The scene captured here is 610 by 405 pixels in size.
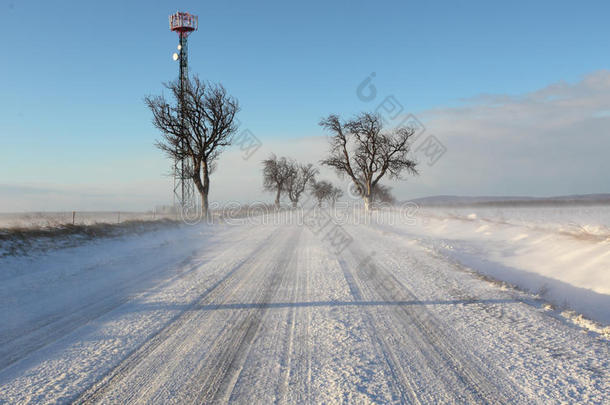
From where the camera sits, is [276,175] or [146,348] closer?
[146,348]

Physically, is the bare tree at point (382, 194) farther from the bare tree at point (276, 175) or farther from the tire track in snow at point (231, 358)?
the tire track in snow at point (231, 358)

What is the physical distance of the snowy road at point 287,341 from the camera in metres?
2.83

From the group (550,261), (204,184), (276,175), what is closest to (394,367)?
(550,261)

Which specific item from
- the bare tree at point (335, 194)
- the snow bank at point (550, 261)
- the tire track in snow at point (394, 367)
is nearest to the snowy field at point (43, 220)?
the tire track in snow at point (394, 367)

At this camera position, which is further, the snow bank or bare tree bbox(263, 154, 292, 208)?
bare tree bbox(263, 154, 292, 208)

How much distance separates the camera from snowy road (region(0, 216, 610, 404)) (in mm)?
2828

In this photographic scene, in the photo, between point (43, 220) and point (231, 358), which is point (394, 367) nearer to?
point (231, 358)

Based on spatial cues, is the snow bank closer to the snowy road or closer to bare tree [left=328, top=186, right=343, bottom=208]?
the snowy road

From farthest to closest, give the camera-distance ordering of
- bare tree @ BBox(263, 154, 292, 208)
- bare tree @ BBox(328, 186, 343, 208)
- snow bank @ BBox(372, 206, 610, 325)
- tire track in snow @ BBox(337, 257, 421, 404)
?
bare tree @ BBox(328, 186, 343, 208) → bare tree @ BBox(263, 154, 292, 208) → snow bank @ BBox(372, 206, 610, 325) → tire track in snow @ BBox(337, 257, 421, 404)

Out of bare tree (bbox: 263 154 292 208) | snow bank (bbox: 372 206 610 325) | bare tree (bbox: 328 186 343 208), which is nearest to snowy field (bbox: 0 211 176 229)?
snow bank (bbox: 372 206 610 325)

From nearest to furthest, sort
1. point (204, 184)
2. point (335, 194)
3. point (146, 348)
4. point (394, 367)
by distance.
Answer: point (394, 367), point (146, 348), point (204, 184), point (335, 194)

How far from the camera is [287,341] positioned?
150 inches

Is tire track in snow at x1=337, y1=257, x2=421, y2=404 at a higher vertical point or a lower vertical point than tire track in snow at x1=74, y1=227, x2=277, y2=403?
lower

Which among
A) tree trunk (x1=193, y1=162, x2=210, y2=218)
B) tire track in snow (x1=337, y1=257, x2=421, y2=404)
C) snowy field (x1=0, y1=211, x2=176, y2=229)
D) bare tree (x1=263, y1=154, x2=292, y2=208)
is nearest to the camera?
tire track in snow (x1=337, y1=257, x2=421, y2=404)
